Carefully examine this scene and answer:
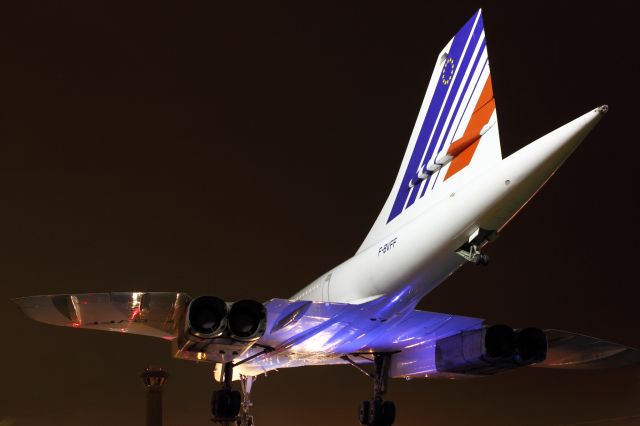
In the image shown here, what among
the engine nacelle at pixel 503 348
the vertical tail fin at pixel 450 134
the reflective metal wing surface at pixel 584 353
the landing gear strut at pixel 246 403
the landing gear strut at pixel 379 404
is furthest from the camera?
the landing gear strut at pixel 246 403

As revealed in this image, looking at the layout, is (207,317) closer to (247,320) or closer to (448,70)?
(247,320)

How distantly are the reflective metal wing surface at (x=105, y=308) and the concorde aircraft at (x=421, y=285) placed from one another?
0.04 feet

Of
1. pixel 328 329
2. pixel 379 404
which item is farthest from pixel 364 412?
pixel 328 329

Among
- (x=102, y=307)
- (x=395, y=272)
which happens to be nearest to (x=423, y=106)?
(x=395, y=272)

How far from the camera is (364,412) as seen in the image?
27.6 ft

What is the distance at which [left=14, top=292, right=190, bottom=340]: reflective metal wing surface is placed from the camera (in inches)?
239

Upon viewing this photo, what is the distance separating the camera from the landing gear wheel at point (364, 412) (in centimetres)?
837

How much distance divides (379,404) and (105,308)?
3.38 meters

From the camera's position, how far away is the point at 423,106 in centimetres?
700

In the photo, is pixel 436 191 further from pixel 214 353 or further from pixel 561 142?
pixel 214 353

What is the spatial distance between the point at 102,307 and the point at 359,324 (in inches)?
86.2

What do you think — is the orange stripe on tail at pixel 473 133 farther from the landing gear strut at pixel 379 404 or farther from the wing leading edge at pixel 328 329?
the landing gear strut at pixel 379 404

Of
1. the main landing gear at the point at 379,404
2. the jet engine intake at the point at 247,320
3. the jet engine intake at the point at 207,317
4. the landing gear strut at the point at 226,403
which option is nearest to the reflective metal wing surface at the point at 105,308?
the jet engine intake at the point at 207,317

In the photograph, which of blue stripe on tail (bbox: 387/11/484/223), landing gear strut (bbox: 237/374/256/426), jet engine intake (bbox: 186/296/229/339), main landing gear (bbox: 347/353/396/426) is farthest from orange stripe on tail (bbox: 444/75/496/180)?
landing gear strut (bbox: 237/374/256/426)
